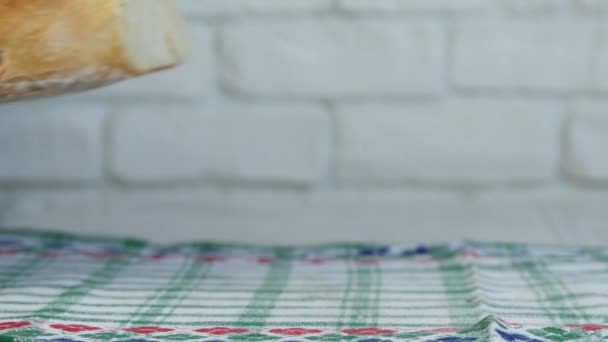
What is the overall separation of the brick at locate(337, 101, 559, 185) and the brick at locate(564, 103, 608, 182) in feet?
0.04

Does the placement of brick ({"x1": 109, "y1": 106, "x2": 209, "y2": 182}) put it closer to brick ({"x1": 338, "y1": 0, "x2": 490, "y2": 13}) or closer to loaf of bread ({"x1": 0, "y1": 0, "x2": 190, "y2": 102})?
brick ({"x1": 338, "y1": 0, "x2": 490, "y2": 13})

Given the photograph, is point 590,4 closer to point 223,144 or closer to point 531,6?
point 531,6

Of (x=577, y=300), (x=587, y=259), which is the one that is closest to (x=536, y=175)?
(x=587, y=259)

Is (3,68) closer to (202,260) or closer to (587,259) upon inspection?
(202,260)

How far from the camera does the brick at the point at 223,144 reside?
85 centimetres

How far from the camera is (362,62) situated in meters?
0.84

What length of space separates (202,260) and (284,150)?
0.66ft

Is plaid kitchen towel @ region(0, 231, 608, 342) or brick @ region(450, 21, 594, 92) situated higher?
brick @ region(450, 21, 594, 92)

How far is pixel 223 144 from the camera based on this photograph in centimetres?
85

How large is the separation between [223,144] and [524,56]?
0.26 metres

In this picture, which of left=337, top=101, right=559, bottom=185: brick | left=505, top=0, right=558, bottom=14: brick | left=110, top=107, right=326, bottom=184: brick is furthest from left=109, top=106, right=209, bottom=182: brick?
left=505, top=0, right=558, bottom=14: brick

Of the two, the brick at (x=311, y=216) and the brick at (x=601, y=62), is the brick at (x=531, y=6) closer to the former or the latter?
the brick at (x=601, y=62)

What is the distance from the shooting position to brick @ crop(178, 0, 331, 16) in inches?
32.8

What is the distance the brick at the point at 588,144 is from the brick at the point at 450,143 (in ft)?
0.04
